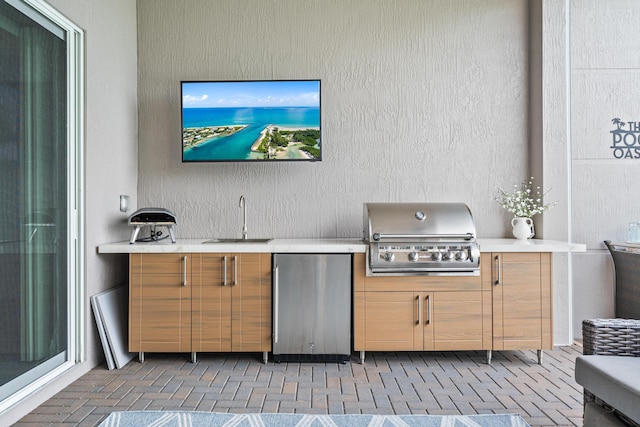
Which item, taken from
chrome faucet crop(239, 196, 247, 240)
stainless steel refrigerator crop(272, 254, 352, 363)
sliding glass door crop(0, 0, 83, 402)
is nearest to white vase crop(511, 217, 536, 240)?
stainless steel refrigerator crop(272, 254, 352, 363)

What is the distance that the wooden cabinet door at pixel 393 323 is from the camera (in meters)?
3.48

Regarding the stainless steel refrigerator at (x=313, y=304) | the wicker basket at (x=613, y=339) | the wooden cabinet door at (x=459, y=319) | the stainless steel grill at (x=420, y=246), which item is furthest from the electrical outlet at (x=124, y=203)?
the wicker basket at (x=613, y=339)

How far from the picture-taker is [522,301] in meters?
3.49

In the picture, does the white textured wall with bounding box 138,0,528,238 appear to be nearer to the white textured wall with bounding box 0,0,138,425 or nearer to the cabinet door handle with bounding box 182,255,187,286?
the white textured wall with bounding box 0,0,138,425

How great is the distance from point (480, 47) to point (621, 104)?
1.26 meters

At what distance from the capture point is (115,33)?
3.77 metres

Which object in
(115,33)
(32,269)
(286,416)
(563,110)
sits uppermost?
(115,33)

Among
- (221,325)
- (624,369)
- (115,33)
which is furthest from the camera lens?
(115,33)

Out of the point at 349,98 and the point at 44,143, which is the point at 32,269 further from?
the point at 349,98

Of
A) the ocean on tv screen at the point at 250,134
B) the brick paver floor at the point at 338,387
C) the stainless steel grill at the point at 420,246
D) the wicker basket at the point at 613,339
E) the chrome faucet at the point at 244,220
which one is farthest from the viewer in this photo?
the chrome faucet at the point at 244,220

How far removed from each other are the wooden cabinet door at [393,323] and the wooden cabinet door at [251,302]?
0.71m

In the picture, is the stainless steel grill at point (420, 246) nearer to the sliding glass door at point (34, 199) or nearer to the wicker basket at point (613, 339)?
the wicker basket at point (613, 339)

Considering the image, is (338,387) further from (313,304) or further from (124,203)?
(124,203)

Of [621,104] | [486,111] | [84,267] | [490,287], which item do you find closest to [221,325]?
[84,267]
